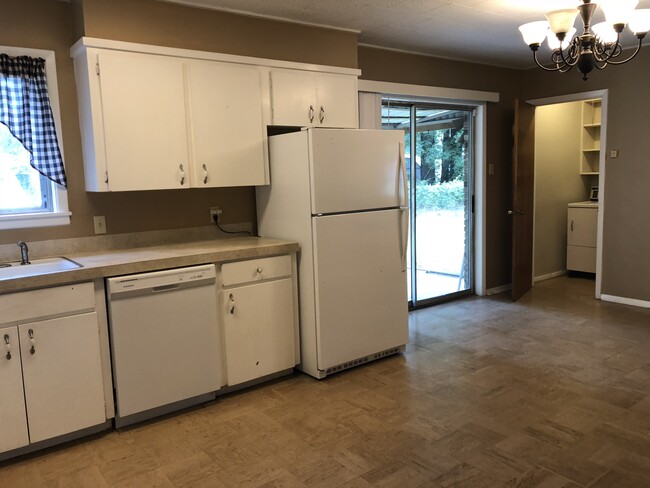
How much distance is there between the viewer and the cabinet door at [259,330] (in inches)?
128

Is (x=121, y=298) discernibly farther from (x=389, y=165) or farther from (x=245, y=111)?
(x=389, y=165)

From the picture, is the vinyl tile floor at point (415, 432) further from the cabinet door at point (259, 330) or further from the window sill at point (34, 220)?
the window sill at point (34, 220)

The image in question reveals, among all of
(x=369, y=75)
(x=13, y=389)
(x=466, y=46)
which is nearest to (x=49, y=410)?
(x=13, y=389)

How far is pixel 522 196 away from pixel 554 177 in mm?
1152

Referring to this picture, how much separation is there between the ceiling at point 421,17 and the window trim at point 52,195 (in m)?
0.83

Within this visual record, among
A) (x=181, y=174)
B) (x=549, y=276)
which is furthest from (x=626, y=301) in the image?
(x=181, y=174)

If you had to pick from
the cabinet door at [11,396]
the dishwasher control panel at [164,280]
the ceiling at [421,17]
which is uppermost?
the ceiling at [421,17]

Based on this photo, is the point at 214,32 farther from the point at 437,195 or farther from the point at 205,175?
the point at 437,195

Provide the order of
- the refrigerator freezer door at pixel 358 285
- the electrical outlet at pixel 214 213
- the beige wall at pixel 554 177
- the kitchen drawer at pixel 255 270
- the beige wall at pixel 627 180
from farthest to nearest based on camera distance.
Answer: the beige wall at pixel 554 177
the beige wall at pixel 627 180
the electrical outlet at pixel 214 213
the refrigerator freezer door at pixel 358 285
the kitchen drawer at pixel 255 270

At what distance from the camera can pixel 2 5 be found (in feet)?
9.58

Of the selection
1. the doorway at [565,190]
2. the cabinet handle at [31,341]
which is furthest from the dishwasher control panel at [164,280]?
the doorway at [565,190]

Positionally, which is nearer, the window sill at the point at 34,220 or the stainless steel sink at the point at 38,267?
the stainless steel sink at the point at 38,267

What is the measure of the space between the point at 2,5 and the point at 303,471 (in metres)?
2.92

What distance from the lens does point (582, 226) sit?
6285 mm
